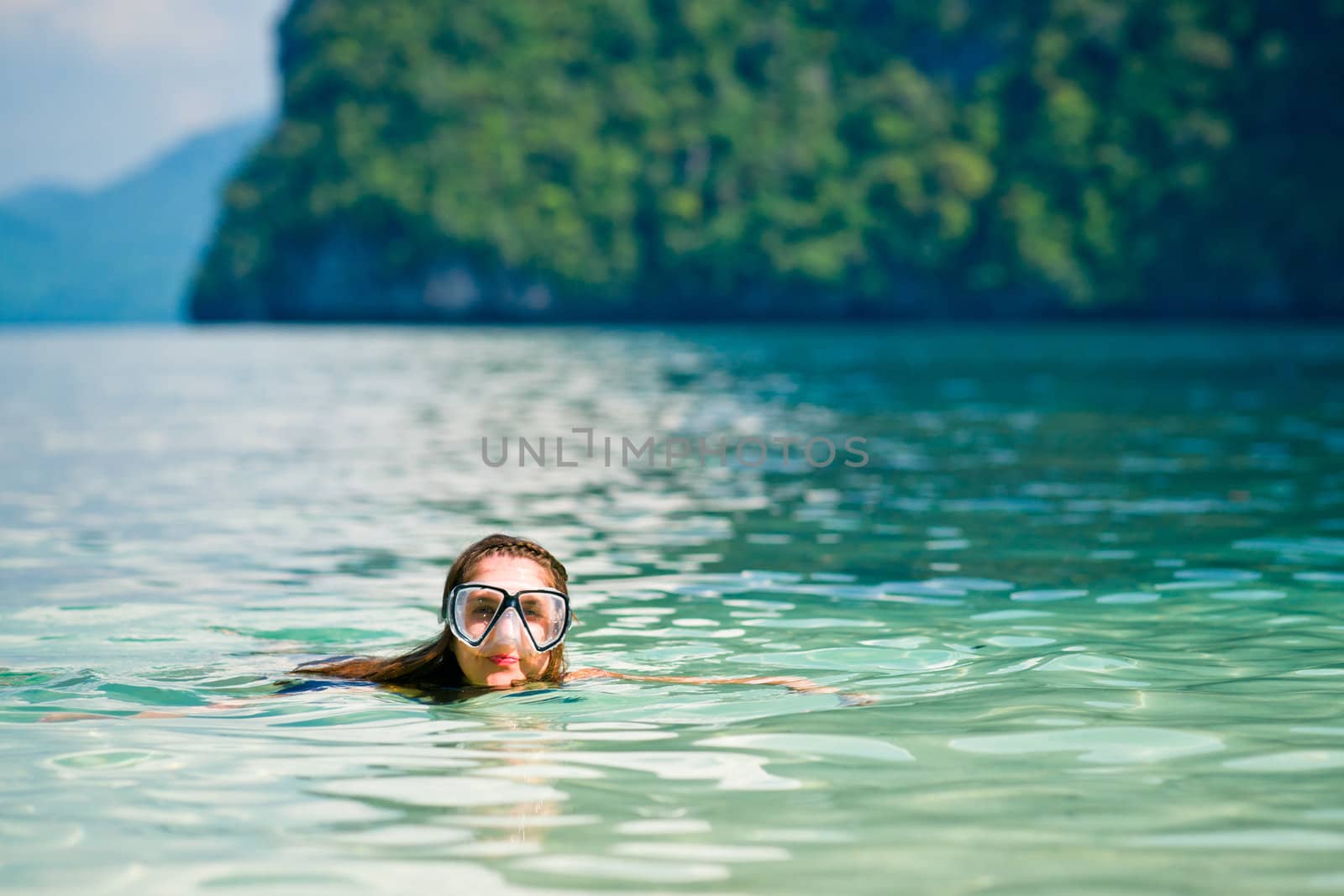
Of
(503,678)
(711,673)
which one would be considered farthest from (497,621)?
(711,673)

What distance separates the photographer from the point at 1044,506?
1373 cm

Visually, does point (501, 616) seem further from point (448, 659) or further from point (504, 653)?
point (448, 659)

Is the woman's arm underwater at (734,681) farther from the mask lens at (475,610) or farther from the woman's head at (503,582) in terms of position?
the mask lens at (475,610)

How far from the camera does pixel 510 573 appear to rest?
5762 mm

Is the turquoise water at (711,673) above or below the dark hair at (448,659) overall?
below

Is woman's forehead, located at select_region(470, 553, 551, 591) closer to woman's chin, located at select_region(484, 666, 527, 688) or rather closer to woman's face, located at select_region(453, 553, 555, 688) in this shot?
woman's face, located at select_region(453, 553, 555, 688)

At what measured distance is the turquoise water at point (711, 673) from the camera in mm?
4391

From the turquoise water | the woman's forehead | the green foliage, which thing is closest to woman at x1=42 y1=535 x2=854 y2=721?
the woman's forehead

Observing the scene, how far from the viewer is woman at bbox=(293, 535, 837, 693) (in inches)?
226

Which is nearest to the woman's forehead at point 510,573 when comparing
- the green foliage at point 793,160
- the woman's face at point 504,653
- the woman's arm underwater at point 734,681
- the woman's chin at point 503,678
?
the woman's face at point 504,653

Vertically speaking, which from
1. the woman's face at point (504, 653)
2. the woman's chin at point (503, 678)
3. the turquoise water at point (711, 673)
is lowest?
the turquoise water at point (711, 673)

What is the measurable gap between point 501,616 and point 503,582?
137 mm

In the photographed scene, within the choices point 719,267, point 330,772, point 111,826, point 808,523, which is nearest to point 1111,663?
point 330,772

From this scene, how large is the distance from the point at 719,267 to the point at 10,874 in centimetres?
11280
